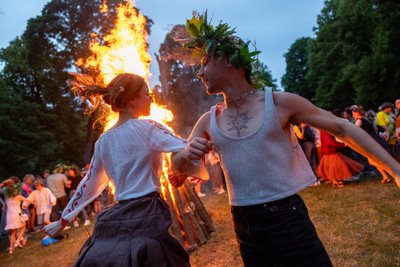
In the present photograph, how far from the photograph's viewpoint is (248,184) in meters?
2.08

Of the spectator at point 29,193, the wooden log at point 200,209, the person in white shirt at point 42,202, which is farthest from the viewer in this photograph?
the spectator at point 29,193

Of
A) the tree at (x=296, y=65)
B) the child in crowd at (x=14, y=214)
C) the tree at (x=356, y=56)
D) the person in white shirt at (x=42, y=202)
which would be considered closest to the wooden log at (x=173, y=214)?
the child in crowd at (x=14, y=214)

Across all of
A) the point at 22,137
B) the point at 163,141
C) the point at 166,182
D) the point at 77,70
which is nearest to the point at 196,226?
the point at 166,182

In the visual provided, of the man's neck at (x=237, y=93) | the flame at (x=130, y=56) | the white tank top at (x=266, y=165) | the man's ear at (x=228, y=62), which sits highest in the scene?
the flame at (x=130, y=56)

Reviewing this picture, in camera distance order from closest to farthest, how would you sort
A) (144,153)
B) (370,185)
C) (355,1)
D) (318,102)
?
1. (144,153)
2. (370,185)
3. (355,1)
4. (318,102)

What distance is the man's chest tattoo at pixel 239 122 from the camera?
2171 mm

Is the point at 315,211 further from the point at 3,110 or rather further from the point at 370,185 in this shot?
the point at 3,110

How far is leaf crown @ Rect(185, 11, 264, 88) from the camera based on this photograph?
7.73ft

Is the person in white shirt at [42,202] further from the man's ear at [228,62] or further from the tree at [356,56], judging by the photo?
the tree at [356,56]

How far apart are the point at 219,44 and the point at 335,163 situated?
760 cm

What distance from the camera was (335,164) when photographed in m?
8.98

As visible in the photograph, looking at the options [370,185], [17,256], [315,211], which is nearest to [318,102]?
[370,185]

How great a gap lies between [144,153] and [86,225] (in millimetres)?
9886

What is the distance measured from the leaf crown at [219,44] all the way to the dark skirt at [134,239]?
1.12 meters
